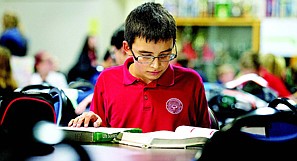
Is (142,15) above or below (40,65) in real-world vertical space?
above

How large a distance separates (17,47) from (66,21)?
2.39 metres

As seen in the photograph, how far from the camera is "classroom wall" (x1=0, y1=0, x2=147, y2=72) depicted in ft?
30.6

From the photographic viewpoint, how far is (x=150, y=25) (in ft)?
8.20

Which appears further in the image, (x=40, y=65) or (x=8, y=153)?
(x=40, y=65)

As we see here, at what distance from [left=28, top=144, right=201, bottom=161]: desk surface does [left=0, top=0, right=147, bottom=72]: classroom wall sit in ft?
23.6

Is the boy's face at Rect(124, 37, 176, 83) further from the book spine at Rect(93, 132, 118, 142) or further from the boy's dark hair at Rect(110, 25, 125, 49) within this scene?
the boy's dark hair at Rect(110, 25, 125, 49)

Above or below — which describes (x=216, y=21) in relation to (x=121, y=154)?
below

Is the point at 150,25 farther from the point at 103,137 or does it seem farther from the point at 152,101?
the point at 103,137

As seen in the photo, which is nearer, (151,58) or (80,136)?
(80,136)

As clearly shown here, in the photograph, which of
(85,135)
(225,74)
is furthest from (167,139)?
(225,74)

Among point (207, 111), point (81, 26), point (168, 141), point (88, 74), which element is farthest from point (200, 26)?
point (168, 141)

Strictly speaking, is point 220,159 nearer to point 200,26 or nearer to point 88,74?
point 88,74

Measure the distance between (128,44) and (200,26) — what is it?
6.47 m

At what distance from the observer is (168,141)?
211cm
